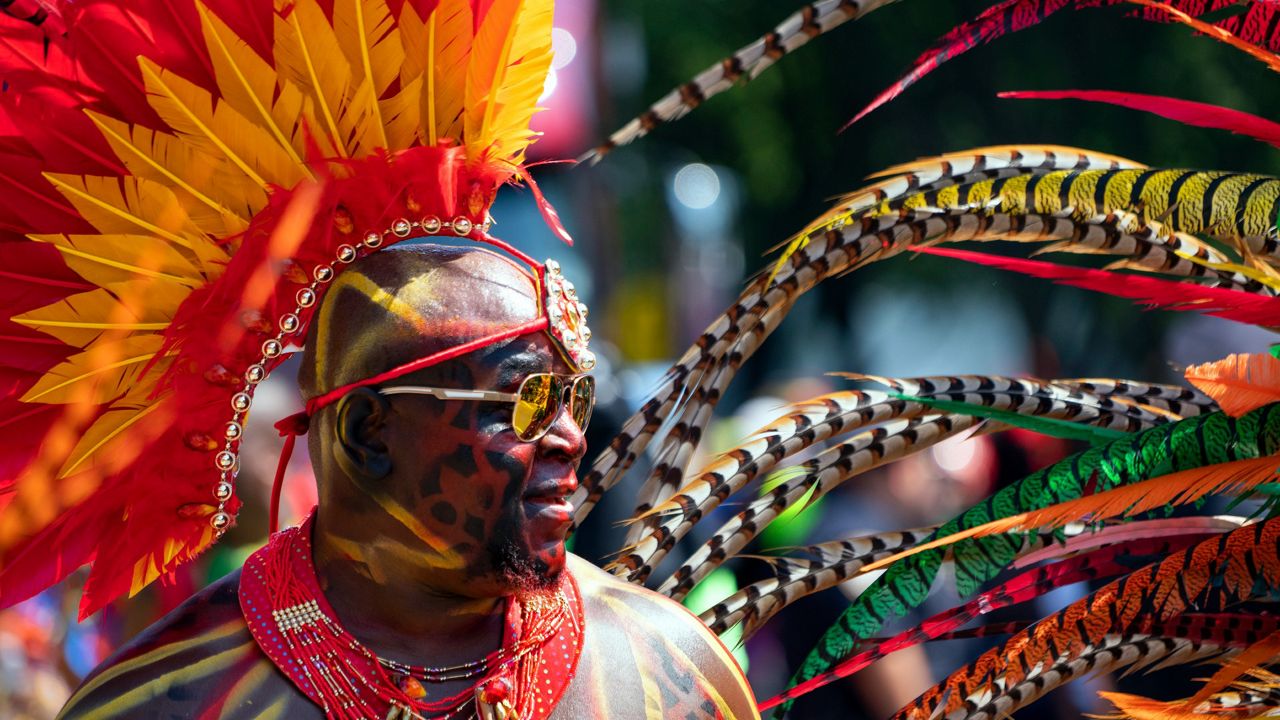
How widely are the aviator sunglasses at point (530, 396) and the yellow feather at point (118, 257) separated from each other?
422 millimetres

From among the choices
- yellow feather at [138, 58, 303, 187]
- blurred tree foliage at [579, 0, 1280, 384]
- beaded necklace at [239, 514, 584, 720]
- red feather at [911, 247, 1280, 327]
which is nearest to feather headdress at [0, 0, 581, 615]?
yellow feather at [138, 58, 303, 187]

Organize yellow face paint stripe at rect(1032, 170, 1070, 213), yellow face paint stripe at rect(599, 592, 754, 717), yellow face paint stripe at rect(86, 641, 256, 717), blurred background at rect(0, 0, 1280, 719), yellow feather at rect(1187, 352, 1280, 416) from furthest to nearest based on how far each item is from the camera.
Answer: blurred background at rect(0, 0, 1280, 719) < yellow face paint stripe at rect(1032, 170, 1070, 213) < yellow feather at rect(1187, 352, 1280, 416) < yellow face paint stripe at rect(599, 592, 754, 717) < yellow face paint stripe at rect(86, 641, 256, 717)

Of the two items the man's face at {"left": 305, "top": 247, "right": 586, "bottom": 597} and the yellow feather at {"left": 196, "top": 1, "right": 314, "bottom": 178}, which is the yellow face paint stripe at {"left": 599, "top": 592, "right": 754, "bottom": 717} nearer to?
the man's face at {"left": 305, "top": 247, "right": 586, "bottom": 597}

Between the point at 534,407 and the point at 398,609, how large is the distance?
1.31 ft

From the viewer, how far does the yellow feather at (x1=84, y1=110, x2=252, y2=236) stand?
234 cm

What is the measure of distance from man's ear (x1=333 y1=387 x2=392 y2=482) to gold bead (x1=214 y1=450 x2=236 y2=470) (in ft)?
0.78

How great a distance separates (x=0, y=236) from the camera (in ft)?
7.89

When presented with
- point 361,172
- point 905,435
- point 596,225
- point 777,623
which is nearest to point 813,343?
point 596,225

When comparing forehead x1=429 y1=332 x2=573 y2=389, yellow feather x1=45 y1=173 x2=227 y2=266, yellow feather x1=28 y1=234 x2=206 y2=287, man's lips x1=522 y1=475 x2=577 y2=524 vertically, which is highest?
yellow feather x1=45 y1=173 x2=227 y2=266

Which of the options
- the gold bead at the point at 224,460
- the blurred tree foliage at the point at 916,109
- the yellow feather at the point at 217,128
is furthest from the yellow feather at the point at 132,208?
the blurred tree foliage at the point at 916,109

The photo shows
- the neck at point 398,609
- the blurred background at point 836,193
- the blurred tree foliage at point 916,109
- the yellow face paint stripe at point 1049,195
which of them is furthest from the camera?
the blurred tree foliage at point 916,109

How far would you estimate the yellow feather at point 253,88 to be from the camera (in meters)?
2.35

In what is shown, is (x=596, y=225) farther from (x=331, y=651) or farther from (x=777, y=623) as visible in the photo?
(x=331, y=651)

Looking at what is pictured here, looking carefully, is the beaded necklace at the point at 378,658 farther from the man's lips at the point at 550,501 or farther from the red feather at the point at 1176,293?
the red feather at the point at 1176,293
